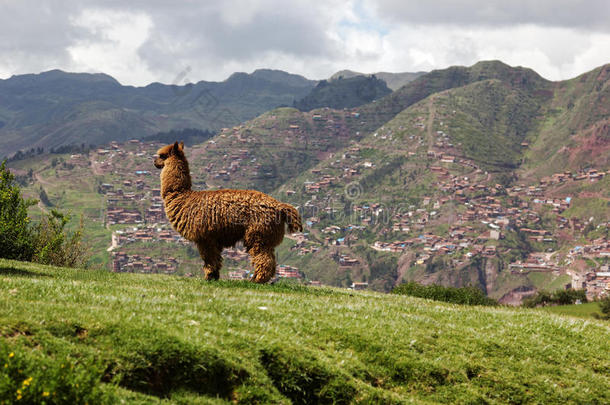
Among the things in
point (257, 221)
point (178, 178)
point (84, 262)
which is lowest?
point (84, 262)

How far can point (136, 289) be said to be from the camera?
1412 cm

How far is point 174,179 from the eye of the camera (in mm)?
17891

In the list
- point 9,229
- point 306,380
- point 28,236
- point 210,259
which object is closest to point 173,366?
point 306,380

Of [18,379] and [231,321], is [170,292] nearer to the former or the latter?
[231,321]

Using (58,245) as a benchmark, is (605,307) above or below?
below

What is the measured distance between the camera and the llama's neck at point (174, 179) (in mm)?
17828

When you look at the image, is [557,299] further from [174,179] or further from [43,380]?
[43,380]

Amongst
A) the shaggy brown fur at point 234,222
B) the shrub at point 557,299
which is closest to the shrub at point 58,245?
the shaggy brown fur at point 234,222

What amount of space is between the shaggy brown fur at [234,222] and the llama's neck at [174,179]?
1.52 feet

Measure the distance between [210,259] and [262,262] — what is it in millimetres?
1691

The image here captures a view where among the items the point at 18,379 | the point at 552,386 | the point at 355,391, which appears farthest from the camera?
the point at 552,386

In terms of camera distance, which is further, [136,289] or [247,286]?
[247,286]

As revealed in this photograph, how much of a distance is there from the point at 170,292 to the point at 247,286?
2729mm

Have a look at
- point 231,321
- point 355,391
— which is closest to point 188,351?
point 231,321
